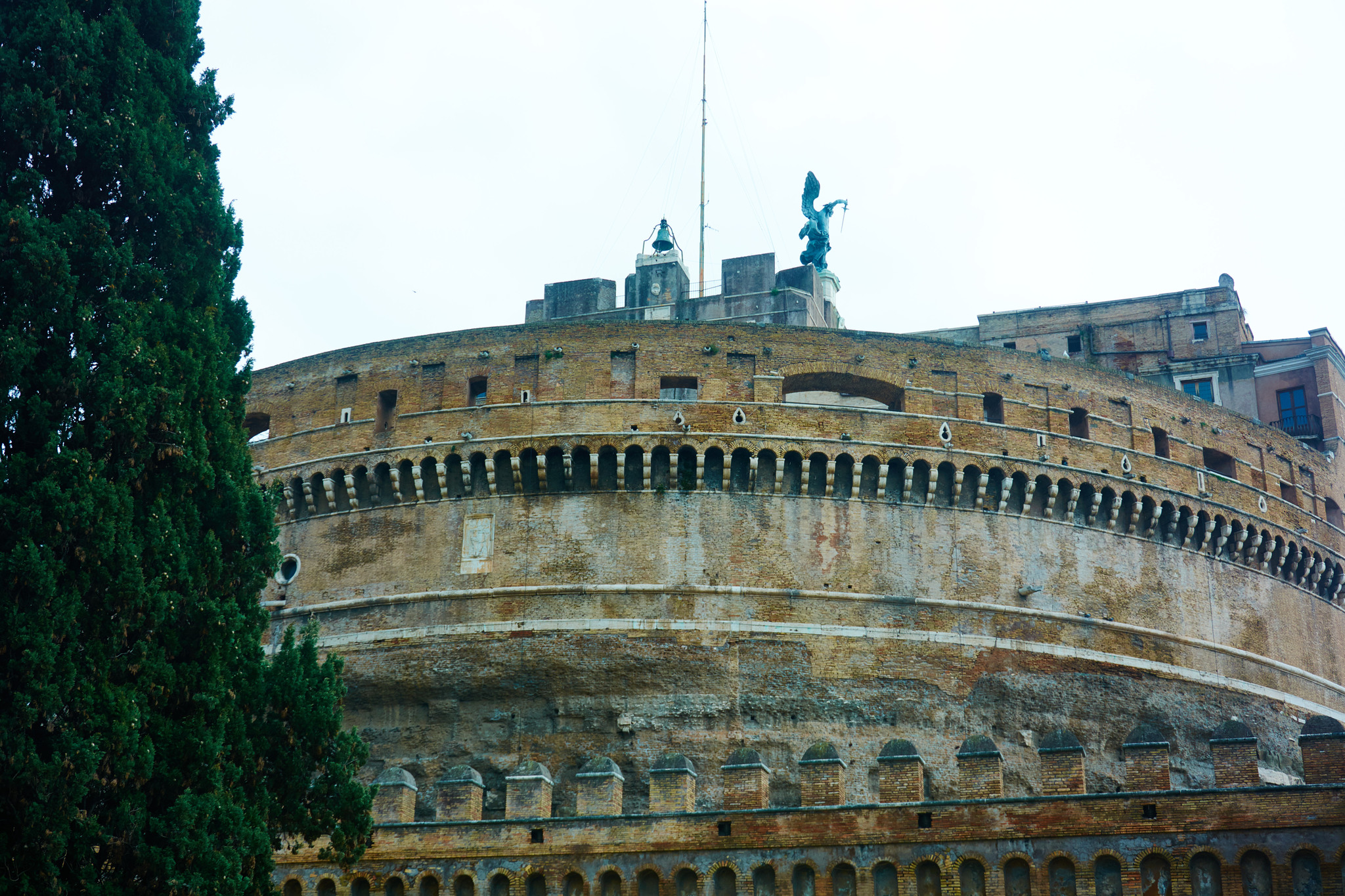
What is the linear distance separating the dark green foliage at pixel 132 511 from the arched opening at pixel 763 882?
4.40m

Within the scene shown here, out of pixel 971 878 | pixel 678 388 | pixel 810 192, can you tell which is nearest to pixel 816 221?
pixel 810 192

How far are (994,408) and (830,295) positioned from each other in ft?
25.4

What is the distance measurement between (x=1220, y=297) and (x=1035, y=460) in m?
11.8

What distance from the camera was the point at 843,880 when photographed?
1780 cm

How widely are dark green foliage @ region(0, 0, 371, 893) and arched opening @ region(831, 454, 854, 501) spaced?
31.3 ft

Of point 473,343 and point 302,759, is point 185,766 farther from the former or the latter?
point 473,343

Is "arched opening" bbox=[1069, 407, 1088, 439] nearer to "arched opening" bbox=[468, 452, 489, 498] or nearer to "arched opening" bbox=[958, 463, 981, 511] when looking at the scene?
"arched opening" bbox=[958, 463, 981, 511]

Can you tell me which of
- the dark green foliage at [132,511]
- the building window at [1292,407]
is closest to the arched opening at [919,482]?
the dark green foliage at [132,511]

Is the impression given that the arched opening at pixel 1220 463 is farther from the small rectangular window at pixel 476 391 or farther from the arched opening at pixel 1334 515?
the small rectangular window at pixel 476 391

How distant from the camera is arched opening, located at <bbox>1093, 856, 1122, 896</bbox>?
1712 centimetres

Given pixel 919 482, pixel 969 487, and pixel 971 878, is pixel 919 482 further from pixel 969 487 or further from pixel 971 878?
pixel 971 878

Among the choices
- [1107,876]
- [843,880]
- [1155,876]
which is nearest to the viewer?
[1155,876]

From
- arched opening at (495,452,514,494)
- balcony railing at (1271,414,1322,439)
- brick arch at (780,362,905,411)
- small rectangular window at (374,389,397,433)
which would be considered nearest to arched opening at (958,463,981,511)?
brick arch at (780,362,905,411)

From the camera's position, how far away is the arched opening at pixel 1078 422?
84.7 ft
